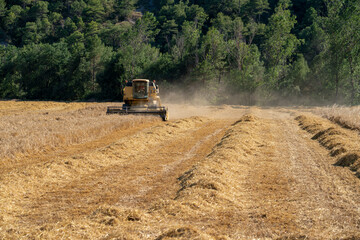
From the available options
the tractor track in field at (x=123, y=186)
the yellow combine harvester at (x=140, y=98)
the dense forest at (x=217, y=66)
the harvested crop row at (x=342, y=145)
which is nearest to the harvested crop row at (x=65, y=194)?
the tractor track in field at (x=123, y=186)

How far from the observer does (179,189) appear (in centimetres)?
898

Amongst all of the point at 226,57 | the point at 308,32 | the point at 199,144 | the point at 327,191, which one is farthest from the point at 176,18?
the point at 327,191

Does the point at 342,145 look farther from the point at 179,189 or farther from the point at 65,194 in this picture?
the point at 65,194

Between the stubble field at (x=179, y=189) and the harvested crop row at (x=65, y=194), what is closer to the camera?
the harvested crop row at (x=65, y=194)

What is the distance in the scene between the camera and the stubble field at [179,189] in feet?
20.6

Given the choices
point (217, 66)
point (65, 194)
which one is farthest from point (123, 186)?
point (217, 66)

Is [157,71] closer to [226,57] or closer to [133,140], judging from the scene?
[226,57]

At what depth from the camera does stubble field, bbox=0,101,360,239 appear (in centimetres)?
627

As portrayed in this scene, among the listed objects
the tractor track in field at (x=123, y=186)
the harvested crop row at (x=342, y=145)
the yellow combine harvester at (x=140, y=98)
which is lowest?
the tractor track in field at (x=123, y=186)

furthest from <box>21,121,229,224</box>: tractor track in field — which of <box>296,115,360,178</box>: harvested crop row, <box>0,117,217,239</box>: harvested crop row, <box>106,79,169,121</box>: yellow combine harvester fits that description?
<box>106,79,169,121</box>: yellow combine harvester

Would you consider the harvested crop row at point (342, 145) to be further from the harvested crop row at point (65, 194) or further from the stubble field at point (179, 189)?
the harvested crop row at point (65, 194)

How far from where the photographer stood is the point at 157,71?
5666cm

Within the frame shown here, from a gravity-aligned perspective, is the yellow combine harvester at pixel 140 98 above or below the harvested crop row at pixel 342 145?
above

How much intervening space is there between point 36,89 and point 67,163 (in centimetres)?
5558
